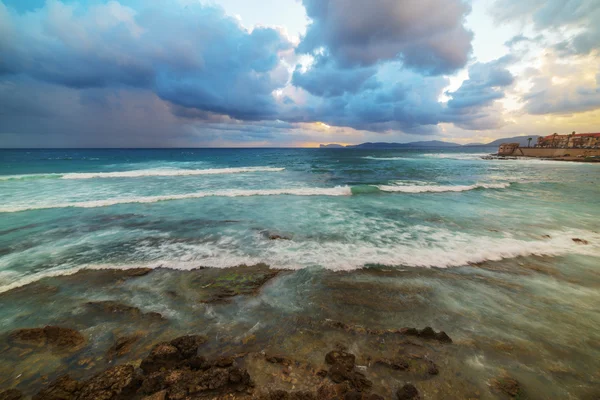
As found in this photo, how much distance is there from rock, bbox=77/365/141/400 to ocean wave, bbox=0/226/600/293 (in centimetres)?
357

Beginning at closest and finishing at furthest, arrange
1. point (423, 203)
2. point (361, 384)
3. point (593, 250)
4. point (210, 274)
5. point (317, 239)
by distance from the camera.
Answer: point (361, 384)
point (210, 274)
point (593, 250)
point (317, 239)
point (423, 203)

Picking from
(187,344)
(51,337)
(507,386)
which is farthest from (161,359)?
(507,386)

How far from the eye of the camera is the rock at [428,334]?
4.07m

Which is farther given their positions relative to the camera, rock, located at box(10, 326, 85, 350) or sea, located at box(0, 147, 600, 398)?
sea, located at box(0, 147, 600, 398)

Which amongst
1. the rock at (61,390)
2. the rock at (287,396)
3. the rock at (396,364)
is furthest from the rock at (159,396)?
the rock at (396,364)

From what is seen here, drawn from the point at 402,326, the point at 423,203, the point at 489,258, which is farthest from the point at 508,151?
the point at 402,326

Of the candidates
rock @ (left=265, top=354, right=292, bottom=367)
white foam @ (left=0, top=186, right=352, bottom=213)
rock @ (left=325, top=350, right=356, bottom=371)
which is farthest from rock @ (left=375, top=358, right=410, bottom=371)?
white foam @ (left=0, top=186, right=352, bottom=213)

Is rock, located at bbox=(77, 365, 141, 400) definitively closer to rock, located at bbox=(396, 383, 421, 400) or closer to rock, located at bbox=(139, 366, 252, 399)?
rock, located at bbox=(139, 366, 252, 399)

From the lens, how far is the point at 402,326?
4.41 metres

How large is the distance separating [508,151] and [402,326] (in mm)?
98736

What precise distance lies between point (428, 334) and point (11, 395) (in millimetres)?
6151

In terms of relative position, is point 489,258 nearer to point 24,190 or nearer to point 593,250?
point 593,250

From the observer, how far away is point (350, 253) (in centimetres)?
782

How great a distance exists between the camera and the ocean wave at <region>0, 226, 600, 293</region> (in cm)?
700
